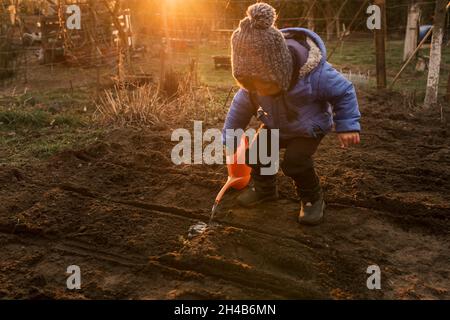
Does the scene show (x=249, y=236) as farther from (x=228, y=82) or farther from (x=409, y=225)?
(x=228, y=82)

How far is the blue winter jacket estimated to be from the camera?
8.66ft

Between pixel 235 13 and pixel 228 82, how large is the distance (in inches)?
407

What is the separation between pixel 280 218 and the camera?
2990 mm

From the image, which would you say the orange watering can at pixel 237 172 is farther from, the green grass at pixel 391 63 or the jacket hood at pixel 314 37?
the green grass at pixel 391 63

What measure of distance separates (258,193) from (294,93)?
2.71 ft

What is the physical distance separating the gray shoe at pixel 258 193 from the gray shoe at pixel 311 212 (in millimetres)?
322

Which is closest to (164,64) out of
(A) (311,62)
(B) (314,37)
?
(B) (314,37)

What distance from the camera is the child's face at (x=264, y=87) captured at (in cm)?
254

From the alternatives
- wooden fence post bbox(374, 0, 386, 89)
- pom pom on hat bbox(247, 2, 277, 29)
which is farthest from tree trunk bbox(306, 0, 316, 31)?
pom pom on hat bbox(247, 2, 277, 29)

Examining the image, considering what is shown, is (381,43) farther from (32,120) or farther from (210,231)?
(210,231)

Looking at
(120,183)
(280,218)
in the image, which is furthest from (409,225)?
(120,183)

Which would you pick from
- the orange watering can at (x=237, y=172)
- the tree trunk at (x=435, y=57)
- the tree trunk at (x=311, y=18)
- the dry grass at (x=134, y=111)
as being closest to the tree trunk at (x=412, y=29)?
the tree trunk at (x=311, y=18)

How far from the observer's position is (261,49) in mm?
2424

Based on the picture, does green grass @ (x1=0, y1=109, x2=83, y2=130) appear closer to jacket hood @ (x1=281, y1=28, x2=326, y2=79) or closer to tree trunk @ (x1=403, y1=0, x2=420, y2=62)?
jacket hood @ (x1=281, y1=28, x2=326, y2=79)
